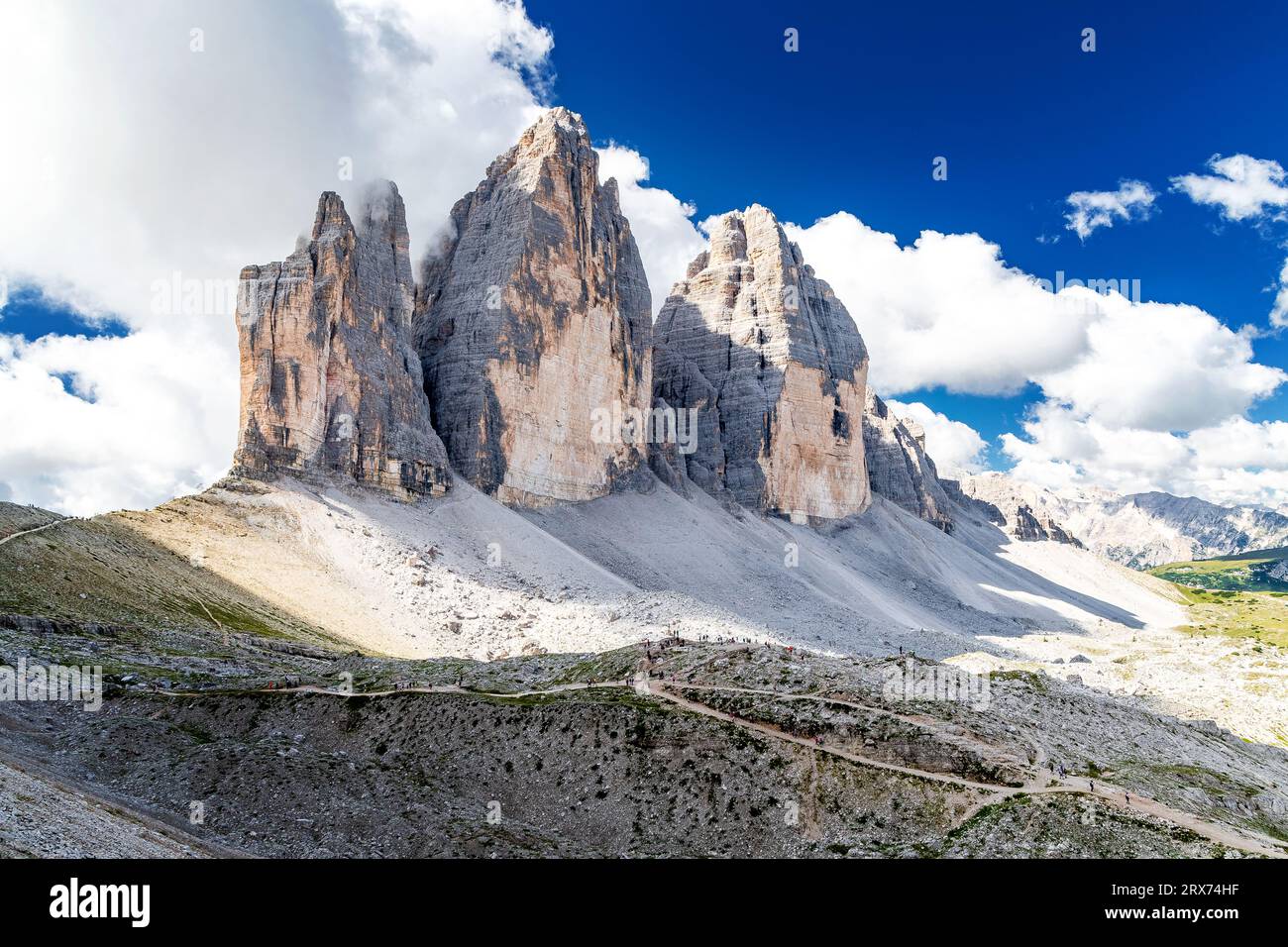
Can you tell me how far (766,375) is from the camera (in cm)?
14925

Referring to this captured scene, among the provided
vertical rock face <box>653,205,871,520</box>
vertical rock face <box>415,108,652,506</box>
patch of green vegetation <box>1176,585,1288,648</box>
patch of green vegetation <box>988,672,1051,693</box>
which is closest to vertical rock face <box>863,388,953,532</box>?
vertical rock face <box>653,205,871,520</box>

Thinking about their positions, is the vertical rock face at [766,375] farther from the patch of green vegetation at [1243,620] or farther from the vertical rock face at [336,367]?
the patch of green vegetation at [1243,620]

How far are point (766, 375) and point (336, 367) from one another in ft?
269

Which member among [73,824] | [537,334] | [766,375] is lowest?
[73,824]

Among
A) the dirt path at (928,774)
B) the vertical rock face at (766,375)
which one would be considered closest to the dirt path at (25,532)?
the dirt path at (928,774)

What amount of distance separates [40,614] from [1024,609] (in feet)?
442

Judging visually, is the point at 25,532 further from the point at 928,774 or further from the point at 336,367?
the point at 928,774

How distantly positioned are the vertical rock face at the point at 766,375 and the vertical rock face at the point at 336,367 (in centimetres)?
5535

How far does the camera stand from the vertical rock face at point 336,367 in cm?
8438

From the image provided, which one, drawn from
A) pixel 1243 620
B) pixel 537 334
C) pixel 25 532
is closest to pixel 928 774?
pixel 25 532

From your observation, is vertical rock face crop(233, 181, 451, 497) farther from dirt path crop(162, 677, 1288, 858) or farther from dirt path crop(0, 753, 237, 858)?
dirt path crop(0, 753, 237, 858)

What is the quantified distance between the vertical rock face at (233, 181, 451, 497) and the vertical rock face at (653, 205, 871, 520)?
55355mm

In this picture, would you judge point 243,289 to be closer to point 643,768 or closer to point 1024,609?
point 643,768
